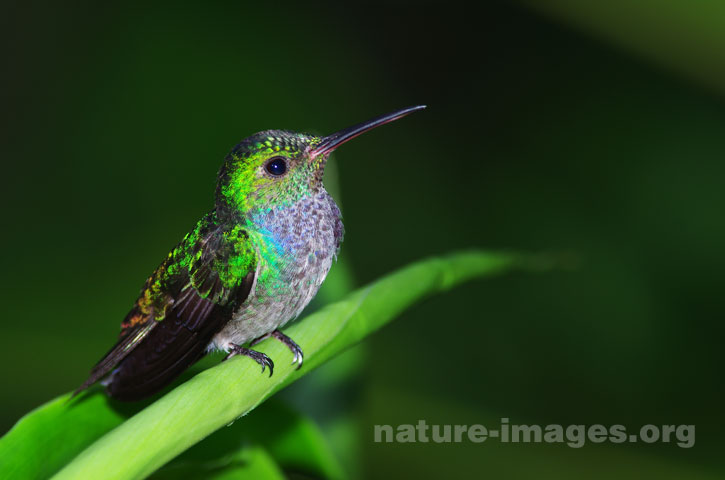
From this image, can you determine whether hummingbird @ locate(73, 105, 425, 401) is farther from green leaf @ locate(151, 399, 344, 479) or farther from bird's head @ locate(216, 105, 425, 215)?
green leaf @ locate(151, 399, 344, 479)

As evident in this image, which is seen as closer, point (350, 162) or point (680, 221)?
point (680, 221)

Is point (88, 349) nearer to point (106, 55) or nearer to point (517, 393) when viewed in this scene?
point (106, 55)

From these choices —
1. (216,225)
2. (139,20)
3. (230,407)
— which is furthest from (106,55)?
(230,407)

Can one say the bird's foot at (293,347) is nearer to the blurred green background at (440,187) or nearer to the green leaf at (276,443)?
the green leaf at (276,443)

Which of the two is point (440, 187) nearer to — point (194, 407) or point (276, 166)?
point (276, 166)

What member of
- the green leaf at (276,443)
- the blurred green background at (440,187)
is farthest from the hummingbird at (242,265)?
the blurred green background at (440,187)
